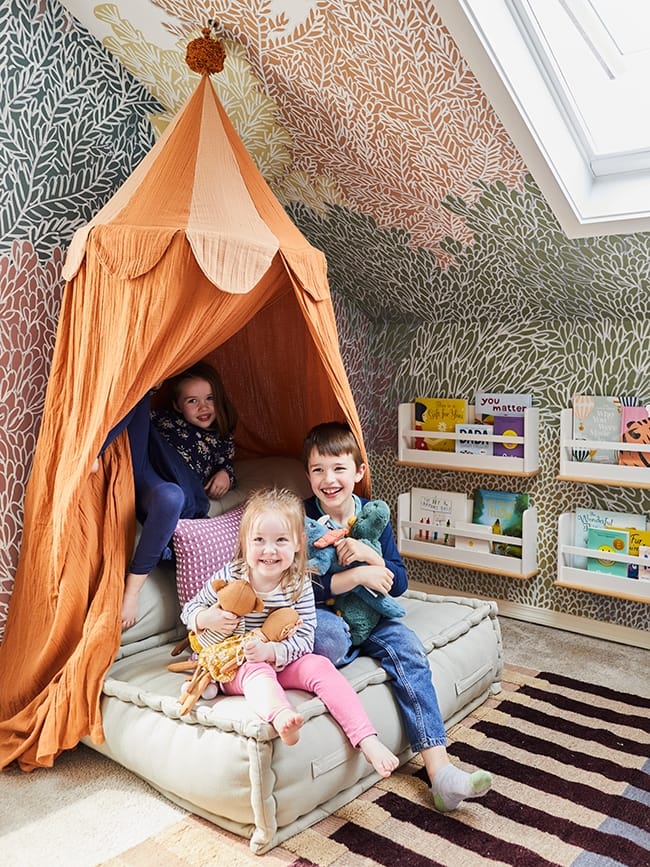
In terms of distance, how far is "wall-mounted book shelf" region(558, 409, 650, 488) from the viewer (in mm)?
3084

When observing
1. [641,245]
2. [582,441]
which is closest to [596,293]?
[641,245]

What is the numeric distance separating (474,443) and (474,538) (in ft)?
1.41

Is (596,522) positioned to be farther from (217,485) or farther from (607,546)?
(217,485)

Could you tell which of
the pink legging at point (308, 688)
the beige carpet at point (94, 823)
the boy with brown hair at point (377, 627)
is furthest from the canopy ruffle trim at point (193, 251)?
the beige carpet at point (94, 823)

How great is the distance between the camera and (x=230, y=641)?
6.77 ft

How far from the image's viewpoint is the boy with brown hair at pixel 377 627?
6.76 feet

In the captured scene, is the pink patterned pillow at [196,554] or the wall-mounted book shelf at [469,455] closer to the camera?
the pink patterned pillow at [196,554]

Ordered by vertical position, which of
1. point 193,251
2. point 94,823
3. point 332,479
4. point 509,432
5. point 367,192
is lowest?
point 94,823

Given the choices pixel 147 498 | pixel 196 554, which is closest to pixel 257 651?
pixel 196 554

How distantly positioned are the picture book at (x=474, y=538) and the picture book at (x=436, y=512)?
1.5 inches

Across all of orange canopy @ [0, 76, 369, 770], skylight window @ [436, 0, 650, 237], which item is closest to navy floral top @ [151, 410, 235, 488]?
orange canopy @ [0, 76, 369, 770]

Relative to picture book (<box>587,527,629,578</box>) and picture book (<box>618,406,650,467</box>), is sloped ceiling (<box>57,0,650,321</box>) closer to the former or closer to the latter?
picture book (<box>618,406,650,467</box>)

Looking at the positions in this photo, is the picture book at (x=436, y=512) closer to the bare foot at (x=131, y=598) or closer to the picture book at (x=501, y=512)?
the picture book at (x=501, y=512)

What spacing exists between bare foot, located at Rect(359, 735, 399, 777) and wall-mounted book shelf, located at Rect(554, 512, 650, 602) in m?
1.53
